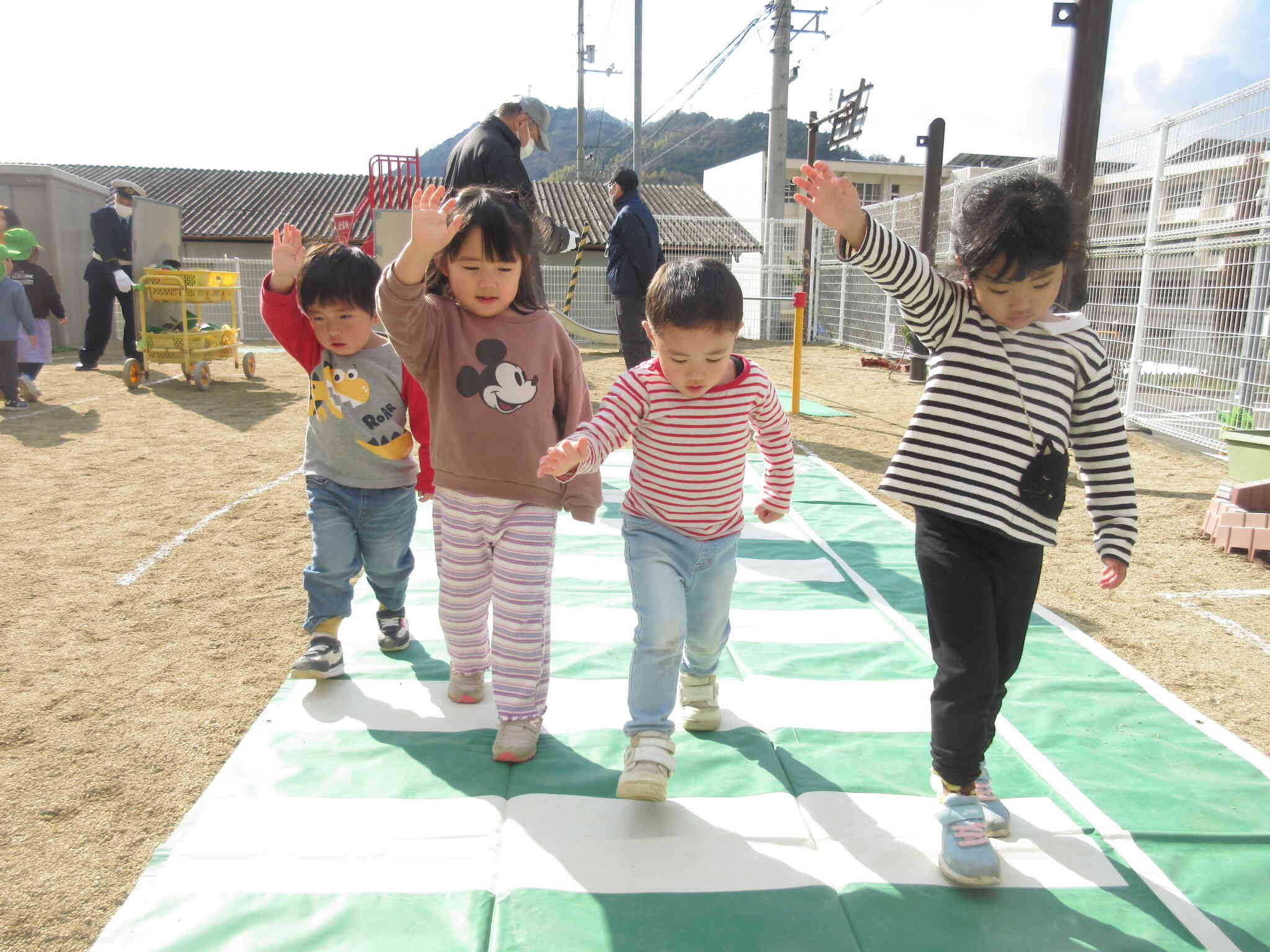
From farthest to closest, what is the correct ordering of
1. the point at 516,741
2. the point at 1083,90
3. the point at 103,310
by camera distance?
the point at 103,310, the point at 1083,90, the point at 516,741

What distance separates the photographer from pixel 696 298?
2.04m

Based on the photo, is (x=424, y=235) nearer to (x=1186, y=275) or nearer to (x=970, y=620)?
(x=970, y=620)

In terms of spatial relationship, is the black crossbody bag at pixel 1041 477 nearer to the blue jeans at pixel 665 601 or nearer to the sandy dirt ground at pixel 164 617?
the blue jeans at pixel 665 601

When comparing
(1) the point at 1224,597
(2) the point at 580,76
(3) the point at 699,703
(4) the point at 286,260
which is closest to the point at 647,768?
(3) the point at 699,703

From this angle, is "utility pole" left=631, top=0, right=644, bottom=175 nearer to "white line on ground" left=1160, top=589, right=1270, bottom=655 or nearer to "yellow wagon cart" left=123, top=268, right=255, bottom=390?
"yellow wagon cart" left=123, top=268, right=255, bottom=390

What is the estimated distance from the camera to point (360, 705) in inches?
103

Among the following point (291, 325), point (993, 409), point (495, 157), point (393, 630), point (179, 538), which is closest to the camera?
point (993, 409)

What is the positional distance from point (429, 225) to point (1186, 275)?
677 cm

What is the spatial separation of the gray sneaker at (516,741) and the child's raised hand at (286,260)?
4.61 feet

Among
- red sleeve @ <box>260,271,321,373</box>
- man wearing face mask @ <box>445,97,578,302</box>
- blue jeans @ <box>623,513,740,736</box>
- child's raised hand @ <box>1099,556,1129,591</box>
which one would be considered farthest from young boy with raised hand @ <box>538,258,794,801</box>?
man wearing face mask @ <box>445,97,578,302</box>

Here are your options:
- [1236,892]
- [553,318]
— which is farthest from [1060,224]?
[1236,892]

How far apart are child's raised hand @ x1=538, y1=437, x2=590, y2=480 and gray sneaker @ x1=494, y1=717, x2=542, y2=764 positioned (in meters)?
0.75

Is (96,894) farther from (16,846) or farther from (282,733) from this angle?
(282,733)

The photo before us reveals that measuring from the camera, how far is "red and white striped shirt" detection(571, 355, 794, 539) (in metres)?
2.20
